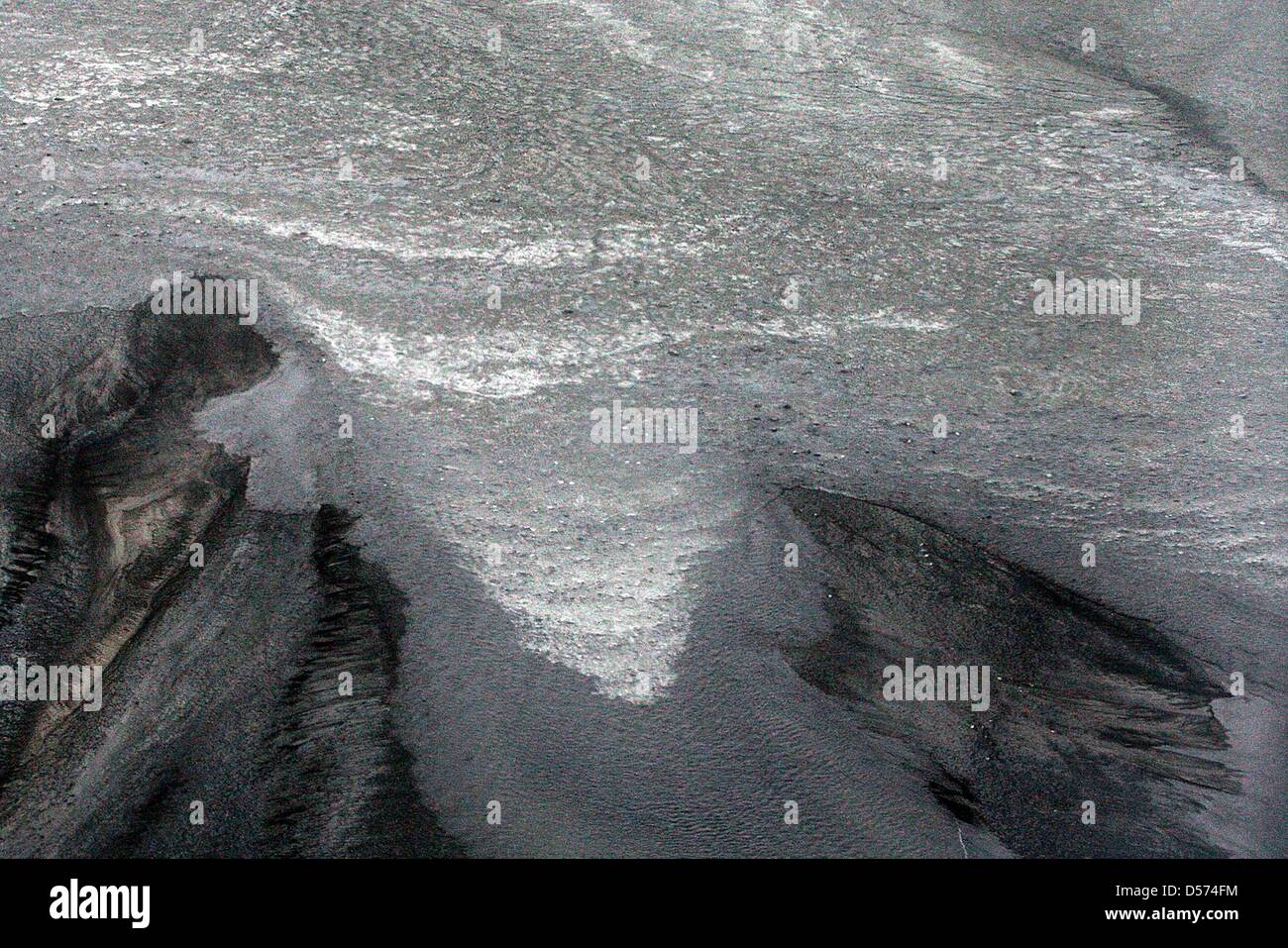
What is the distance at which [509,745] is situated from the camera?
3.56 m

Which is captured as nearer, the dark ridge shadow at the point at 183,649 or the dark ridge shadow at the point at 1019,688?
the dark ridge shadow at the point at 183,649

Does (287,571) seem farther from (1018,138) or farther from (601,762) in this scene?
(1018,138)

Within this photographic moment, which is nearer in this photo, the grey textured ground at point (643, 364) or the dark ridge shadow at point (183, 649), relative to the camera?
the dark ridge shadow at point (183, 649)

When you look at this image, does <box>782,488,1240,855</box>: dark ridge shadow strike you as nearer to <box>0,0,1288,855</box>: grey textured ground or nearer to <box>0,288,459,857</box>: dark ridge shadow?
<box>0,0,1288,855</box>: grey textured ground

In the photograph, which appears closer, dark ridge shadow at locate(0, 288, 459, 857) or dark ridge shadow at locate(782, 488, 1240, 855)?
dark ridge shadow at locate(0, 288, 459, 857)

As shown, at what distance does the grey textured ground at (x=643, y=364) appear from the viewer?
3.53 meters

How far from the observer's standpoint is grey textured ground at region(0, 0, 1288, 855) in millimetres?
3525

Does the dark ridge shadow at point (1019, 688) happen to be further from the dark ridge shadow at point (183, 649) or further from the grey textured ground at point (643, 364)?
the dark ridge shadow at point (183, 649)

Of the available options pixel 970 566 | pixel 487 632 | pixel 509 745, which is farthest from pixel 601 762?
pixel 970 566

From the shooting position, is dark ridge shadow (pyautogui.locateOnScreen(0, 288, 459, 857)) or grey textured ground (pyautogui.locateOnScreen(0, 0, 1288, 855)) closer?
dark ridge shadow (pyautogui.locateOnScreen(0, 288, 459, 857))

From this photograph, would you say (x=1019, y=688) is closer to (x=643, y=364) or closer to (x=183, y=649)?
(x=643, y=364)

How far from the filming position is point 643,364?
489cm

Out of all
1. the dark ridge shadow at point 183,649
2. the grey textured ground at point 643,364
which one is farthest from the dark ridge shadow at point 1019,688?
the dark ridge shadow at point 183,649

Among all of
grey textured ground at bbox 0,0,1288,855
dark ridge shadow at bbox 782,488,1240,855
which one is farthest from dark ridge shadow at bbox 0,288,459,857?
dark ridge shadow at bbox 782,488,1240,855
